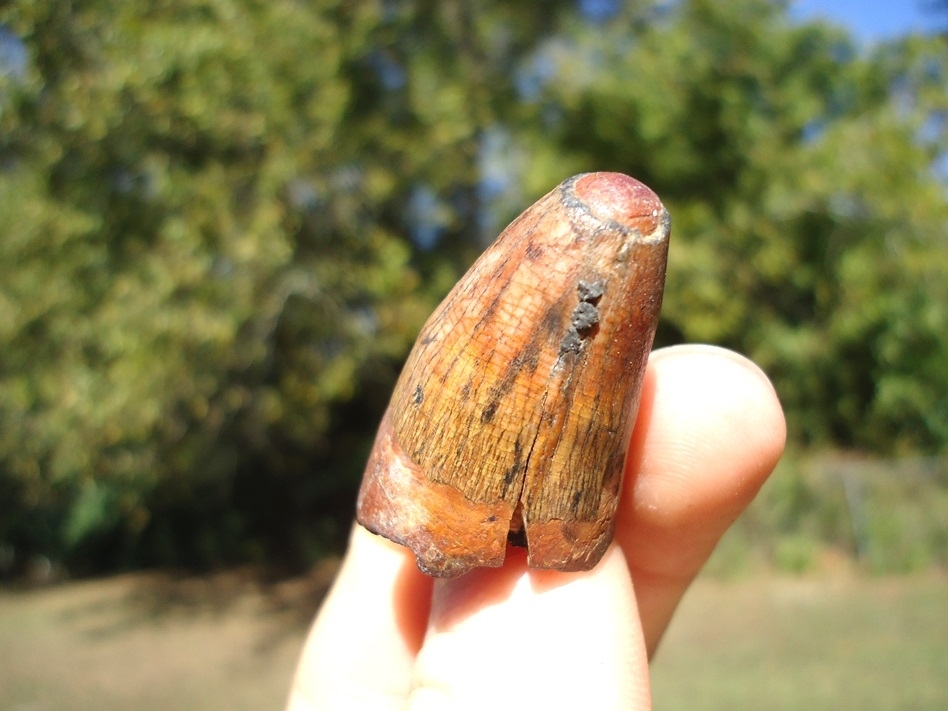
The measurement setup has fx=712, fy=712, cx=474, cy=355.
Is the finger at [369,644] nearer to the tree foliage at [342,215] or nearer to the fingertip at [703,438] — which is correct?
the fingertip at [703,438]

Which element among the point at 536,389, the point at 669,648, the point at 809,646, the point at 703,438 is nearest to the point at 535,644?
the point at 536,389

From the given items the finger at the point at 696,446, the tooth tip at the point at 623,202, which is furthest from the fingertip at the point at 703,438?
the tooth tip at the point at 623,202

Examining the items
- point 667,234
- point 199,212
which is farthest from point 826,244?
point 667,234

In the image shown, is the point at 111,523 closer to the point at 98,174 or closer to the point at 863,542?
the point at 98,174

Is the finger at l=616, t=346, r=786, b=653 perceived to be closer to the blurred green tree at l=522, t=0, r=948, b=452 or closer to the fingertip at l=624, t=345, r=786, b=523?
the fingertip at l=624, t=345, r=786, b=523

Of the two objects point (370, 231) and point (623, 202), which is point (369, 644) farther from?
point (370, 231)
